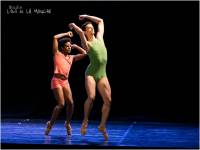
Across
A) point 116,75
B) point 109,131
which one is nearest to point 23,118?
point 116,75

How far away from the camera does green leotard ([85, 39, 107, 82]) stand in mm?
7457

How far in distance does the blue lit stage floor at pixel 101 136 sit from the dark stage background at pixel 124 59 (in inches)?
30.8

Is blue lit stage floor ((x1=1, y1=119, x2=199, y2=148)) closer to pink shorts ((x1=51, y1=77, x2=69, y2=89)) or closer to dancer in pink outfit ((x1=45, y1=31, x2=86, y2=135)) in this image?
dancer in pink outfit ((x1=45, y1=31, x2=86, y2=135))

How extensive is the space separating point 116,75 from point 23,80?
1822 mm

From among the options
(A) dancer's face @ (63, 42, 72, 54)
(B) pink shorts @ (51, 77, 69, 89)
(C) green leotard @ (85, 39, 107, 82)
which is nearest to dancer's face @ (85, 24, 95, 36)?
(C) green leotard @ (85, 39, 107, 82)

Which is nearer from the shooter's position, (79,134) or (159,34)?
(79,134)

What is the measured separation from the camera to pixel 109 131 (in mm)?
8688

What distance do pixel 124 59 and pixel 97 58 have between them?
3.19m

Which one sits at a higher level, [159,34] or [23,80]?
[159,34]

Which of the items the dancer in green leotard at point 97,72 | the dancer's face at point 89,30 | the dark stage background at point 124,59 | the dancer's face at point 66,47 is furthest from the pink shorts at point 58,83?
the dark stage background at point 124,59

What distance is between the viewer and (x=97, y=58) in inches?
296

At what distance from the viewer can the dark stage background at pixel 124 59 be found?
10438 mm

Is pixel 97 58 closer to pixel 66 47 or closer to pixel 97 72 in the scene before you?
pixel 97 72

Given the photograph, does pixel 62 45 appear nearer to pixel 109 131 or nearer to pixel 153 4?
pixel 109 131
